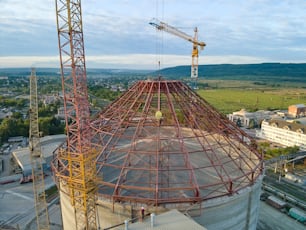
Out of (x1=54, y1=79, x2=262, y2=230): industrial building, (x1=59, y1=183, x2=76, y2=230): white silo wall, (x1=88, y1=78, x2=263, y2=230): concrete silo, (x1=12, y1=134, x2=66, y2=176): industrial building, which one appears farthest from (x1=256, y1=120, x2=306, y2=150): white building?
(x1=59, y1=183, x2=76, y2=230): white silo wall

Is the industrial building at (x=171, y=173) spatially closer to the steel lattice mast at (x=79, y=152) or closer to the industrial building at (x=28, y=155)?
the steel lattice mast at (x=79, y=152)

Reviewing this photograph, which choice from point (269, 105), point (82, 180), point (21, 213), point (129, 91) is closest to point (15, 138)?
point (21, 213)

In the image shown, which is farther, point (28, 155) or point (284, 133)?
point (284, 133)

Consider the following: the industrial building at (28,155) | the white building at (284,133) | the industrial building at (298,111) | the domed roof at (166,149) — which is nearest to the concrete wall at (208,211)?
the domed roof at (166,149)

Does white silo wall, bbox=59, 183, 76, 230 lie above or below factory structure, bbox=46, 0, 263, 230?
below

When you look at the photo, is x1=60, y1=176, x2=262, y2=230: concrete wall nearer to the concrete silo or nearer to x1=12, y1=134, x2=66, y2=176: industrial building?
the concrete silo

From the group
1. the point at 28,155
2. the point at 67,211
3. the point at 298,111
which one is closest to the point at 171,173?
the point at 67,211

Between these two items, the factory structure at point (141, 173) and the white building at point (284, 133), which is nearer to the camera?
the factory structure at point (141, 173)

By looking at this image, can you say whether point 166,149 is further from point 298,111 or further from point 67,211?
point 298,111

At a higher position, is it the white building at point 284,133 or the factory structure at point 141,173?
the factory structure at point 141,173
